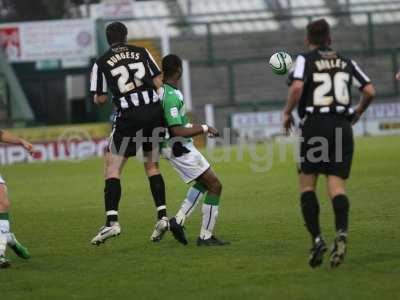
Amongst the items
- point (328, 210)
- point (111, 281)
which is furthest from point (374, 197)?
point (111, 281)

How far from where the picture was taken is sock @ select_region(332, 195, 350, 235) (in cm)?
839

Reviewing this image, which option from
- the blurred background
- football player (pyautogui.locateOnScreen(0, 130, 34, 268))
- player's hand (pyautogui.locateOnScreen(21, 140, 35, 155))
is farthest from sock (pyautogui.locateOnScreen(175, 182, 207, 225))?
the blurred background

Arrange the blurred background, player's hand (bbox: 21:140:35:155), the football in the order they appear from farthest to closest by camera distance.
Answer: the blurred background
the football
player's hand (bbox: 21:140:35:155)

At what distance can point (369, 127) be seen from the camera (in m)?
35.5

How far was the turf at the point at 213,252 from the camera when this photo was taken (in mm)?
7895

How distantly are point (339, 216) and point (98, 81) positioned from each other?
3418mm

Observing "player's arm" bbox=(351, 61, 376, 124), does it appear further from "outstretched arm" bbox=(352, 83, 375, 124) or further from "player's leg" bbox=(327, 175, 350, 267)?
"player's leg" bbox=(327, 175, 350, 267)

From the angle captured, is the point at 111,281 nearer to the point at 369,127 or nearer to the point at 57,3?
the point at 369,127

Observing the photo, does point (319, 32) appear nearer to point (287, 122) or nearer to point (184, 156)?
point (287, 122)

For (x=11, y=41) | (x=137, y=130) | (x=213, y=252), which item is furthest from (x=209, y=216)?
(x=11, y=41)

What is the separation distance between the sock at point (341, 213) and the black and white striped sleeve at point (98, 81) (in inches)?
128

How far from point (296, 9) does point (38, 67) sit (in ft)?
38.7

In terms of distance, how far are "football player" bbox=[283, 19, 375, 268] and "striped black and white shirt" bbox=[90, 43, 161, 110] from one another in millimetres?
2451

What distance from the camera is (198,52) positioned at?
41594mm
